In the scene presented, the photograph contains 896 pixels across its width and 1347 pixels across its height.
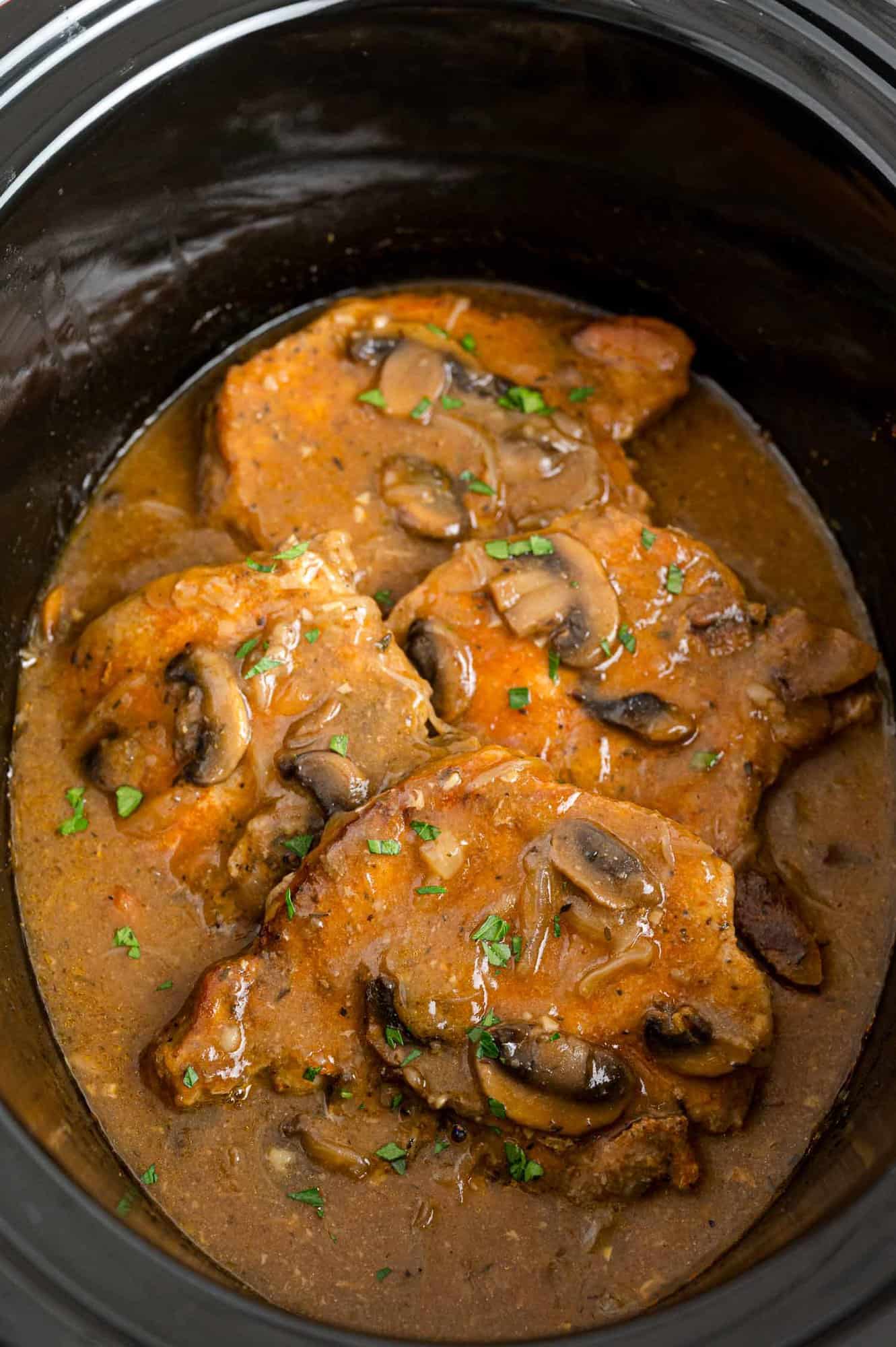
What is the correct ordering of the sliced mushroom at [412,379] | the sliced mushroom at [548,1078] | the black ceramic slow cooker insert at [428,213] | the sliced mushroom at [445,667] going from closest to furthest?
1. the sliced mushroom at [548,1078]
2. the black ceramic slow cooker insert at [428,213]
3. the sliced mushroom at [445,667]
4. the sliced mushroom at [412,379]

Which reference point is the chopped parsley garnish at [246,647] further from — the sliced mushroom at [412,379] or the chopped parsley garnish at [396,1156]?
the chopped parsley garnish at [396,1156]

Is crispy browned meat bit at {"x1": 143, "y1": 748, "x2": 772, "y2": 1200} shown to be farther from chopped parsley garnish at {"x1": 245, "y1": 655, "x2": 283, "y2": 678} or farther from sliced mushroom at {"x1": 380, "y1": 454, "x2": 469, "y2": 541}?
sliced mushroom at {"x1": 380, "y1": 454, "x2": 469, "y2": 541}

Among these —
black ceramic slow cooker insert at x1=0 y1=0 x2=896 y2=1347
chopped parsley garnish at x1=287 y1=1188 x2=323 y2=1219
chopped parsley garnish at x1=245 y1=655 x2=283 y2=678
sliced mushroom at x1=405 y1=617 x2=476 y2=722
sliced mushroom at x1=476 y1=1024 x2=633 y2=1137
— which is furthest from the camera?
sliced mushroom at x1=405 y1=617 x2=476 y2=722

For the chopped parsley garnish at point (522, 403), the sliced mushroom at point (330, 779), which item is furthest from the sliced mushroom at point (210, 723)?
the chopped parsley garnish at point (522, 403)

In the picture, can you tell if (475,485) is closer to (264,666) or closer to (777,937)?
(264,666)

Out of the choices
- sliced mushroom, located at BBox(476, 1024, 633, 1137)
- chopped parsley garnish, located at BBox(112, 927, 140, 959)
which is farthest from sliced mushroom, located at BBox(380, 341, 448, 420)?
sliced mushroom, located at BBox(476, 1024, 633, 1137)

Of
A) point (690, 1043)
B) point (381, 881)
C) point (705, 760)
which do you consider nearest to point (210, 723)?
point (381, 881)

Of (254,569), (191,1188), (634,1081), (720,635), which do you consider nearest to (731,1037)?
(634,1081)
